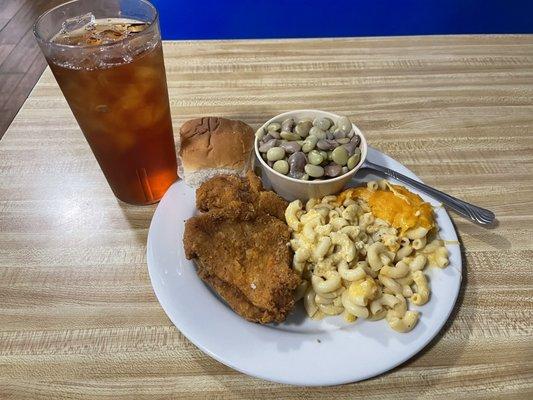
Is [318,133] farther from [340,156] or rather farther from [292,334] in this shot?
[292,334]

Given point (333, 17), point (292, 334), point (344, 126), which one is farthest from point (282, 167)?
point (333, 17)

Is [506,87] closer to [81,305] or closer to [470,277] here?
[470,277]

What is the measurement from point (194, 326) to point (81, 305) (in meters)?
0.33

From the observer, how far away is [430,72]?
1.94m

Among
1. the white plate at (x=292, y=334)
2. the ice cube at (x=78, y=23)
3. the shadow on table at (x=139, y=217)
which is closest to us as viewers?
the white plate at (x=292, y=334)

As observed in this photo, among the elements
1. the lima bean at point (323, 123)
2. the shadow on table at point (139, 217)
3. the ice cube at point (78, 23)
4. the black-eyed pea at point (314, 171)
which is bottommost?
the shadow on table at point (139, 217)

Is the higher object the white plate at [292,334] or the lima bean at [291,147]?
the lima bean at [291,147]

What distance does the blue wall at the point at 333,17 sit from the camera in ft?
9.80

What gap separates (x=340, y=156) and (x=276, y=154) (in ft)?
0.59

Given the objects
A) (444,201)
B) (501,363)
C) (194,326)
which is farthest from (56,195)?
(501,363)

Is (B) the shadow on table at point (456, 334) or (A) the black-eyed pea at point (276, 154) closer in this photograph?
(B) the shadow on table at point (456, 334)

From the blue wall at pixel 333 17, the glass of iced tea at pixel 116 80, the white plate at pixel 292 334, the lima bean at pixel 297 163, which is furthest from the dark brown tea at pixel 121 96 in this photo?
the blue wall at pixel 333 17

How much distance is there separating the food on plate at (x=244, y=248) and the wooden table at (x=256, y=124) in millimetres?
161

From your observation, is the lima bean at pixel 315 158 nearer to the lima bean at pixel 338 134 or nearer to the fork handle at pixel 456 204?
the lima bean at pixel 338 134
